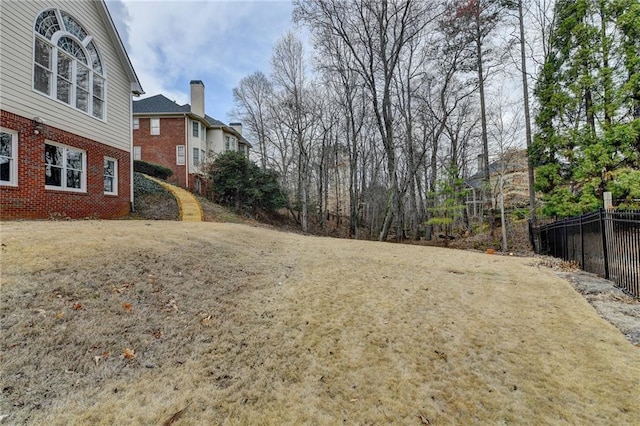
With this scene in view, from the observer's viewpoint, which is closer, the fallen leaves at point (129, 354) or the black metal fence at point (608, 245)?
the fallen leaves at point (129, 354)

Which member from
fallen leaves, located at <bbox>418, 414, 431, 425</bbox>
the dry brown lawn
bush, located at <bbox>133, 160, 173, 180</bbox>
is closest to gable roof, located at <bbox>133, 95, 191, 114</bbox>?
bush, located at <bbox>133, 160, 173, 180</bbox>

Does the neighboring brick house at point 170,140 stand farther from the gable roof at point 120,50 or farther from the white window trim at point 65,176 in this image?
the white window trim at point 65,176

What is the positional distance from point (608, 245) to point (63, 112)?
15.0 meters

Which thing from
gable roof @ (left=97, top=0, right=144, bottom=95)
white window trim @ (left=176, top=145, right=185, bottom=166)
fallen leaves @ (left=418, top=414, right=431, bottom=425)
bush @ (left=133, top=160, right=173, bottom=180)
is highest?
gable roof @ (left=97, top=0, right=144, bottom=95)

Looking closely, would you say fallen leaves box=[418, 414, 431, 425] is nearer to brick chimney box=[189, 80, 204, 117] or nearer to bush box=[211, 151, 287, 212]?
bush box=[211, 151, 287, 212]

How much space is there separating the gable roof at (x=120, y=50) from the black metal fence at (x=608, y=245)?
52.9ft

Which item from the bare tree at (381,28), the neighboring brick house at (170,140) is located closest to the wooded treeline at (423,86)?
the bare tree at (381,28)

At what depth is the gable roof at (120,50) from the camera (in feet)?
34.5

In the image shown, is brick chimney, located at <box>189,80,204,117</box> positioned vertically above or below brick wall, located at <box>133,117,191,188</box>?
above

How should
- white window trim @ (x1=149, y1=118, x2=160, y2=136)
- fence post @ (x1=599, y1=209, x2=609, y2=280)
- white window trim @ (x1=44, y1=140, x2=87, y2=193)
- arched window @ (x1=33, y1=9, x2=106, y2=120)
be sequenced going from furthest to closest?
1. white window trim @ (x1=149, y1=118, x2=160, y2=136)
2. white window trim @ (x1=44, y1=140, x2=87, y2=193)
3. arched window @ (x1=33, y1=9, x2=106, y2=120)
4. fence post @ (x1=599, y1=209, x2=609, y2=280)

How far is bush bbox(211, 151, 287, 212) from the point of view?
19.1m

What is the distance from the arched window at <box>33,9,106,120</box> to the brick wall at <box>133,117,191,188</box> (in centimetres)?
1245

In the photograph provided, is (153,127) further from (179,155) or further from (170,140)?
(179,155)

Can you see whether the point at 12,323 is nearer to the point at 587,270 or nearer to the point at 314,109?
the point at 587,270
